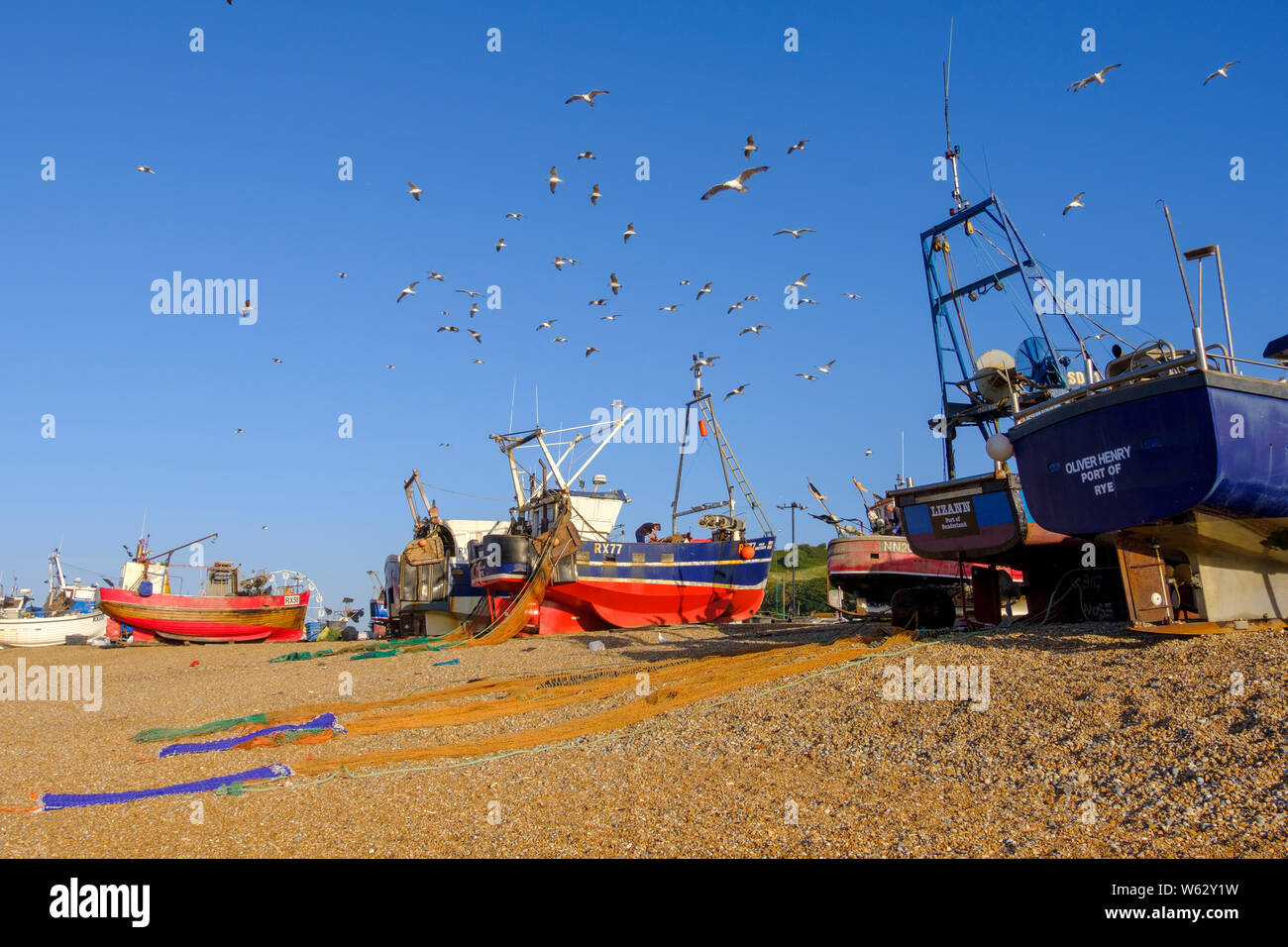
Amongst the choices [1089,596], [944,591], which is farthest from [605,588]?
[1089,596]

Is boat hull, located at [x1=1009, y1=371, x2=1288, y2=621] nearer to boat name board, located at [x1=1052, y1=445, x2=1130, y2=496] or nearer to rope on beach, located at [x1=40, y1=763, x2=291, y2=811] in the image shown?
boat name board, located at [x1=1052, y1=445, x2=1130, y2=496]

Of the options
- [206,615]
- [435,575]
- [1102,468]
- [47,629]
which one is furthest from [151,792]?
[47,629]

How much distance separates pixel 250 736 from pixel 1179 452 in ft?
37.8

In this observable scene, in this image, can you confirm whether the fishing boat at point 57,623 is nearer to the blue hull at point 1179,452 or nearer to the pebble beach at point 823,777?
the pebble beach at point 823,777

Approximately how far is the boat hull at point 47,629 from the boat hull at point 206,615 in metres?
11.1

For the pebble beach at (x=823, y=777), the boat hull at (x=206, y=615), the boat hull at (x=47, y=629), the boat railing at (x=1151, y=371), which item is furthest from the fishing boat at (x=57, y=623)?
the boat railing at (x=1151, y=371)

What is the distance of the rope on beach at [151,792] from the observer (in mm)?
7375

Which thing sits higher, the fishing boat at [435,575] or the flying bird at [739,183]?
the flying bird at [739,183]

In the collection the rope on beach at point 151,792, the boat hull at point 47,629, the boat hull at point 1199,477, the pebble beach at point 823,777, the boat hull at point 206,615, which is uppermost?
the boat hull at point 1199,477

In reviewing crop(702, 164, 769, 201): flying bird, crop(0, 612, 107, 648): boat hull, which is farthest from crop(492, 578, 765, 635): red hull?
crop(0, 612, 107, 648): boat hull

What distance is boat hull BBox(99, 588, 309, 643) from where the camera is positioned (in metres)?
35.5

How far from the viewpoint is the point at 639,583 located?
2830cm
